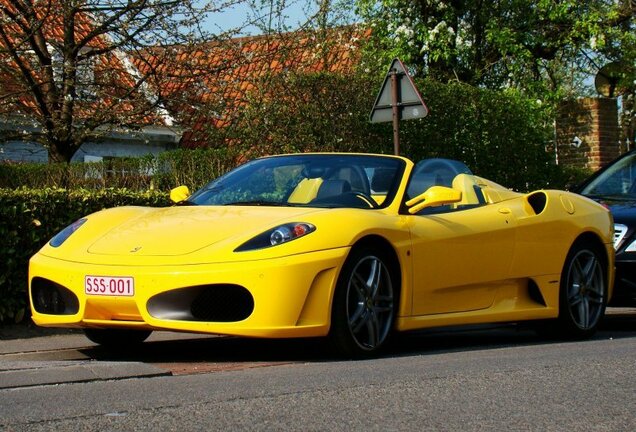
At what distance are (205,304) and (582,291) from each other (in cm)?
358

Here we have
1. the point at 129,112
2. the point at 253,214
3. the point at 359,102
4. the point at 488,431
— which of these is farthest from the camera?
the point at 129,112

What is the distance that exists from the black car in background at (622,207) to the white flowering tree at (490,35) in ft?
35.7

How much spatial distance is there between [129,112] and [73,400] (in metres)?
13.5

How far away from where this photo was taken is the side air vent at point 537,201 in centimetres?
838

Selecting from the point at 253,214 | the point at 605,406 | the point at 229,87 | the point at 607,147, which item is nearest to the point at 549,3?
the point at 607,147

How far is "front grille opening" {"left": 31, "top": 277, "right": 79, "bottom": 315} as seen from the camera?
6.69 metres

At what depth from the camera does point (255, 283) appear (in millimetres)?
6211

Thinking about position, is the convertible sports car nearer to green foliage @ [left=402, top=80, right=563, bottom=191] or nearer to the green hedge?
the green hedge

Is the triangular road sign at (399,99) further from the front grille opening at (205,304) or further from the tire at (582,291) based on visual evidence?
the front grille opening at (205,304)

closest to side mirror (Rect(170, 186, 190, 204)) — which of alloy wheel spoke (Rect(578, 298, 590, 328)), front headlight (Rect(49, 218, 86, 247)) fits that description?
front headlight (Rect(49, 218, 86, 247))

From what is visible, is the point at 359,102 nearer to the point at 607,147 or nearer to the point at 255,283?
the point at 607,147

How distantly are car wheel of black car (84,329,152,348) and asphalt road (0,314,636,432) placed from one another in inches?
4.5

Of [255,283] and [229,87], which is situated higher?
[229,87]

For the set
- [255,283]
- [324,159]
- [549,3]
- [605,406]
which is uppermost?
[549,3]
